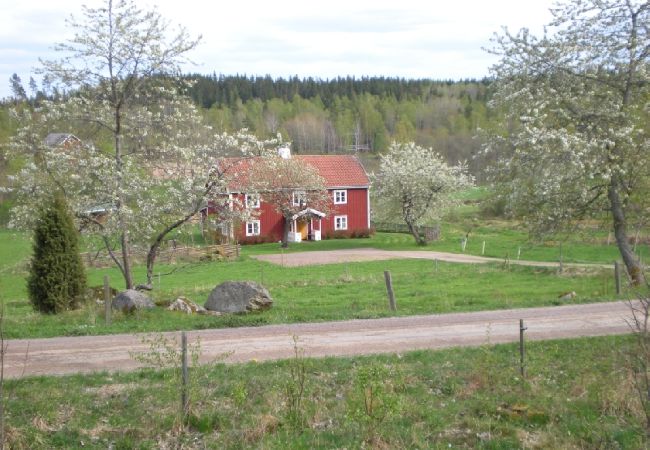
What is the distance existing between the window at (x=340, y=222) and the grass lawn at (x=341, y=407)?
4739 cm

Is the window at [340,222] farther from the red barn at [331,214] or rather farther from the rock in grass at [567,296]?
the rock in grass at [567,296]

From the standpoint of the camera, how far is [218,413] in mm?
9234

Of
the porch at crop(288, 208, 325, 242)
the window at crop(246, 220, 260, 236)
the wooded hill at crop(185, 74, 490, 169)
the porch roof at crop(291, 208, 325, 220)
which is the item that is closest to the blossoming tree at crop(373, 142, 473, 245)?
the porch roof at crop(291, 208, 325, 220)

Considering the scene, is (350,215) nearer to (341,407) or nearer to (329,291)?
(329,291)

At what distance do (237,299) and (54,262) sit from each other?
4884mm

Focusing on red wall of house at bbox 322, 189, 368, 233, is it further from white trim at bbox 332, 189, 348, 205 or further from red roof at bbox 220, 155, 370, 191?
red roof at bbox 220, 155, 370, 191

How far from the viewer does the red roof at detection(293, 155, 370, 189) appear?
59.0m

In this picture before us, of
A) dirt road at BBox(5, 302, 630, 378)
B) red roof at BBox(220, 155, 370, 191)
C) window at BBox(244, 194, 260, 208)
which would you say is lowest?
dirt road at BBox(5, 302, 630, 378)

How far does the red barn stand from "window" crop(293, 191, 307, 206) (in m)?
0.73

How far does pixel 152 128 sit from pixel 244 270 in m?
18.6

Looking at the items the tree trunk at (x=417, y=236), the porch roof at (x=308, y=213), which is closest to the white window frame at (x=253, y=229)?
the porch roof at (x=308, y=213)

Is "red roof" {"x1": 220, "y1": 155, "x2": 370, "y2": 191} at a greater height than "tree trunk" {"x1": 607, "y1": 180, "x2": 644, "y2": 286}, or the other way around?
"red roof" {"x1": 220, "y1": 155, "x2": 370, "y2": 191}

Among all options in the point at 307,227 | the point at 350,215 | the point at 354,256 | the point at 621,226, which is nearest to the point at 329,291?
the point at 621,226

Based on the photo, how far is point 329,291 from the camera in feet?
83.4
